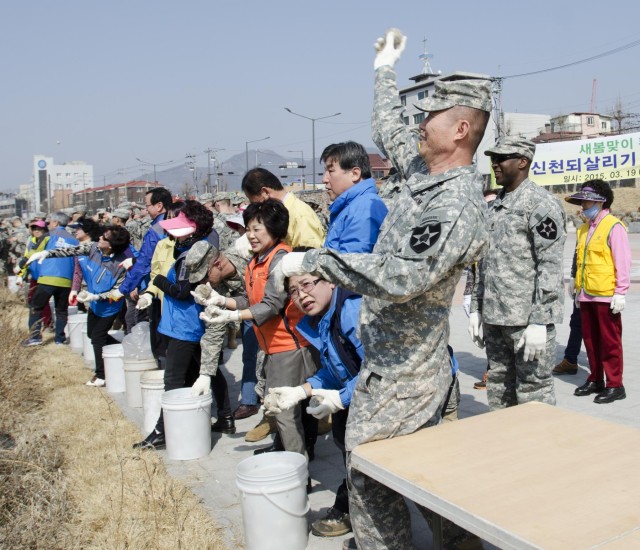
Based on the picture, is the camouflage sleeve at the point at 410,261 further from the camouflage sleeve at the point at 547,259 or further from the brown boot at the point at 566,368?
the brown boot at the point at 566,368

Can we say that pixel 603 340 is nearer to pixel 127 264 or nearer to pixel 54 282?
pixel 127 264

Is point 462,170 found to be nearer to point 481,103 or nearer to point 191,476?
point 481,103

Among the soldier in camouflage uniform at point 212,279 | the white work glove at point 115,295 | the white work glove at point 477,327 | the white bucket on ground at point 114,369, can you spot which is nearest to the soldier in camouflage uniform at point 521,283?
the white work glove at point 477,327

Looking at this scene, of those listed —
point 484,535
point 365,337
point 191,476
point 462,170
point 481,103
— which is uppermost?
point 481,103

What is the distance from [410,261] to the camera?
2.19 metres

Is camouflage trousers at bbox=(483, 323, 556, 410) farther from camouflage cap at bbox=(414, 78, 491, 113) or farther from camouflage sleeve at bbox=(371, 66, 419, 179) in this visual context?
camouflage cap at bbox=(414, 78, 491, 113)

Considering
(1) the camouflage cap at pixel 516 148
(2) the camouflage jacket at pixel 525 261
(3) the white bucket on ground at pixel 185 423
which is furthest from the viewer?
(3) the white bucket on ground at pixel 185 423

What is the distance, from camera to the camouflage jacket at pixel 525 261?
3883mm

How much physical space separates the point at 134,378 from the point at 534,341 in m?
4.07

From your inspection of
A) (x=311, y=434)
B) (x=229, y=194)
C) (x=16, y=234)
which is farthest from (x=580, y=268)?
(x=16, y=234)

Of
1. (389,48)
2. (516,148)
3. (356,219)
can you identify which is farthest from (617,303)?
(389,48)

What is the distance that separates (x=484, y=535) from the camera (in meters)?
1.72

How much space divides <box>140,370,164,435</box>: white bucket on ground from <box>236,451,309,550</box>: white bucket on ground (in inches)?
89.3

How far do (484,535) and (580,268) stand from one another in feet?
16.1
